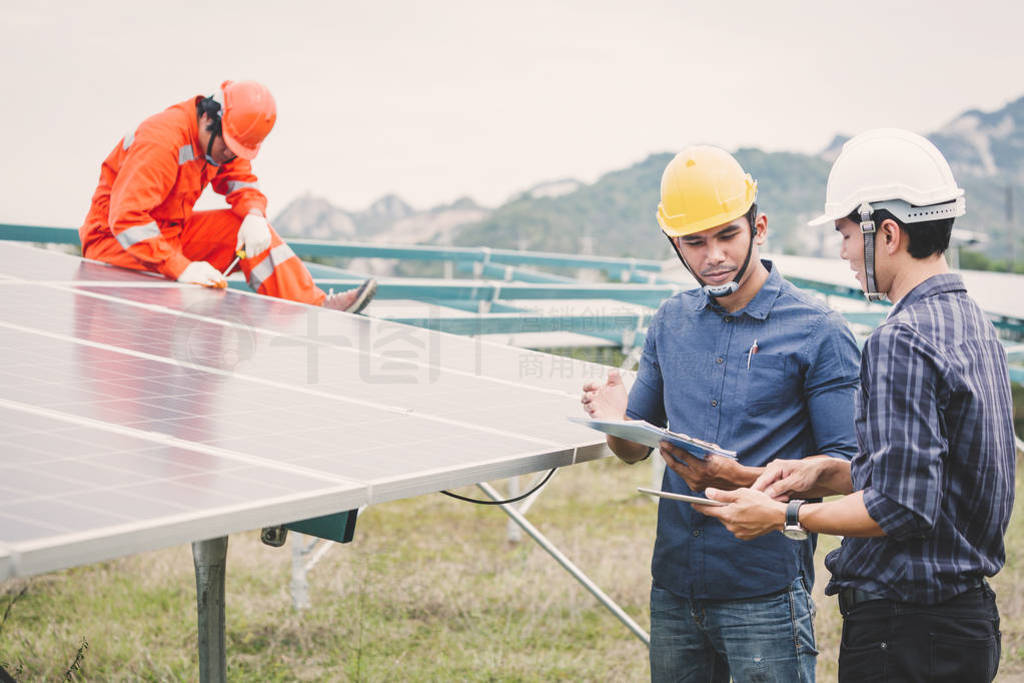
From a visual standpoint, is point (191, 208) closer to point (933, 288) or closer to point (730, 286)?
point (730, 286)

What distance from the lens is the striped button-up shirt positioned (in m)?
2.15

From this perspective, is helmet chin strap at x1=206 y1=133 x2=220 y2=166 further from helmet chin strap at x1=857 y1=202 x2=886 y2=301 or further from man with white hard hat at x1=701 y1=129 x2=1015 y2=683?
helmet chin strap at x1=857 y1=202 x2=886 y2=301

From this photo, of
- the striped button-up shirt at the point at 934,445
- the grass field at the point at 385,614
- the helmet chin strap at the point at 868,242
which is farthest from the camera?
the grass field at the point at 385,614

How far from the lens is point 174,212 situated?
559cm

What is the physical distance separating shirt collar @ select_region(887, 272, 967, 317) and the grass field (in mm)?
4129

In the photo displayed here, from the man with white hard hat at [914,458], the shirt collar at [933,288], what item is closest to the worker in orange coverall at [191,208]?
the man with white hard hat at [914,458]

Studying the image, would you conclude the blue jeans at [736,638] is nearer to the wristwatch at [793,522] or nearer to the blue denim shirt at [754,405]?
the blue denim shirt at [754,405]

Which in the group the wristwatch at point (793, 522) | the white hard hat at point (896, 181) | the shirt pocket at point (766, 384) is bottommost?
the wristwatch at point (793, 522)

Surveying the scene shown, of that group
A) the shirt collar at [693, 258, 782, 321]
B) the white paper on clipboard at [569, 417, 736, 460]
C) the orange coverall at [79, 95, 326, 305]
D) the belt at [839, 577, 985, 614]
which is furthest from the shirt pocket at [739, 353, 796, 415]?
the orange coverall at [79, 95, 326, 305]

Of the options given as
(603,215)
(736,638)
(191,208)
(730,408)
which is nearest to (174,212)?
(191,208)

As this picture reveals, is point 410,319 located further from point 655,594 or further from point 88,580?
point 655,594

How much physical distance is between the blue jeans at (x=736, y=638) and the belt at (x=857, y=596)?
1.29ft

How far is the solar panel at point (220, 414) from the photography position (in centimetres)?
183

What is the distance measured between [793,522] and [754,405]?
2.00 feet
